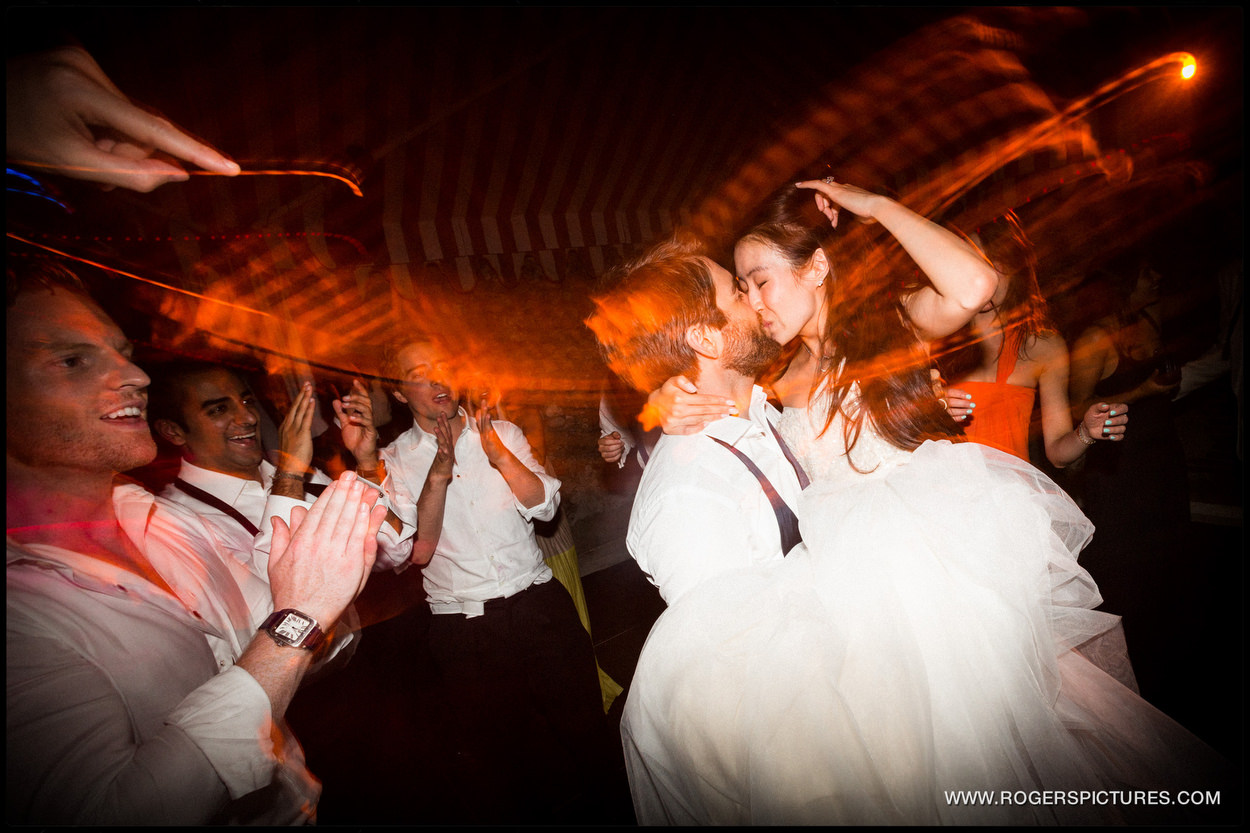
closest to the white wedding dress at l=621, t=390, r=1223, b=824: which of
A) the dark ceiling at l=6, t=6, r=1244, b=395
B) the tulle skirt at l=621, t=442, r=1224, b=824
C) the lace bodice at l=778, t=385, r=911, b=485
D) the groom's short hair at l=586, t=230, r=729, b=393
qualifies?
the tulle skirt at l=621, t=442, r=1224, b=824

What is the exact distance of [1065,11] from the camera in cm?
341

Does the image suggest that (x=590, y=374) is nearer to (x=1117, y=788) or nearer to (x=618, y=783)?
(x=618, y=783)

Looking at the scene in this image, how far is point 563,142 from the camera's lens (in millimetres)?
3646

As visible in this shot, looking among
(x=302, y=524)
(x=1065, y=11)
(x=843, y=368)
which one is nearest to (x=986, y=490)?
(x=843, y=368)

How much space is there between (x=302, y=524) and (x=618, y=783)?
7.36ft

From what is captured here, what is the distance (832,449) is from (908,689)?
766mm

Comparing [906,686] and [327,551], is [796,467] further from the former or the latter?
[327,551]

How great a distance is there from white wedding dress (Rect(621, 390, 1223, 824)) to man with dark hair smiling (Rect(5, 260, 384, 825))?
0.93 m

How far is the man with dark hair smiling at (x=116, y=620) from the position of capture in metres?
0.99

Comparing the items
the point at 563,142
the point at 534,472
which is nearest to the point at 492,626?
the point at 534,472

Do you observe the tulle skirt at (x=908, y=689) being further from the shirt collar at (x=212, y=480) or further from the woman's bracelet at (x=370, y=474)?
the shirt collar at (x=212, y=480)

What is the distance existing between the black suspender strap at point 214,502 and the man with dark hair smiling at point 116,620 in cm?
34

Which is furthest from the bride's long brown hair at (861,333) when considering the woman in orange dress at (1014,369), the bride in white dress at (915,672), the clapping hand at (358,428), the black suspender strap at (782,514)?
the clapping hand at (358,428)

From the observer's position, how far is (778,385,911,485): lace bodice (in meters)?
1.63
